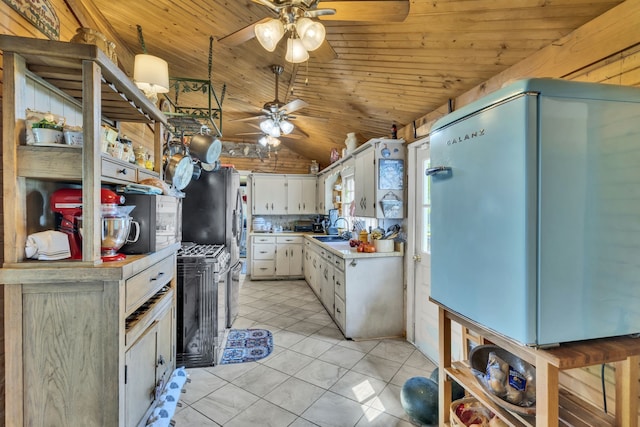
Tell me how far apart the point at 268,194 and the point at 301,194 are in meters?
0.73

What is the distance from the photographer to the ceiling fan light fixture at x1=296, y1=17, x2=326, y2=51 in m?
1.46

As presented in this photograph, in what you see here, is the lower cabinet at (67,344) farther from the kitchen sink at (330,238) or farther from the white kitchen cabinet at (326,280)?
the kitchen sink at (330,238)

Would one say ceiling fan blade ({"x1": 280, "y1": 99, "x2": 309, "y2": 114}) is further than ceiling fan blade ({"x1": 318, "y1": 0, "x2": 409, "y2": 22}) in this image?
Yes

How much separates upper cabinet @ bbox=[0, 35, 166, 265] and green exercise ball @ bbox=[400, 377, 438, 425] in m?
1.93

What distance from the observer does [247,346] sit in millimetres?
2916

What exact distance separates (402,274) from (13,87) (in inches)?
124

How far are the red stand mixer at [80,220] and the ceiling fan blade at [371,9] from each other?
4.83ft

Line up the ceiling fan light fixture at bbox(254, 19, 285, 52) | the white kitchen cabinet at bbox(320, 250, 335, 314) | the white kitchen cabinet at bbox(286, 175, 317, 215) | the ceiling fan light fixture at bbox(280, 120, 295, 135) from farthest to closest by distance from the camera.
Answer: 1. the white kitchen cabinet at bbox(286, 175, 317, 215)
2. the white kitchen cabinet at bbox(320, 250, 335, 314)
3. the ceiling fan light fixture at bbox(280, 120, 295, 135)
4. the ceiling fan light fixture at bbox(254, 19, 285, 52)

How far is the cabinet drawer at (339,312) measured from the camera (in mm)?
3172

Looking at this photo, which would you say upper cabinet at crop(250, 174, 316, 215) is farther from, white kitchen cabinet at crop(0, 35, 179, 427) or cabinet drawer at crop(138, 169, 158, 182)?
white kitchen cabinet at crop(0, 35, 179, 427)

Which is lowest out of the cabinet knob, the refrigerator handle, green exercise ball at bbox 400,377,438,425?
green exercise ball at bbox 400,377,438,425

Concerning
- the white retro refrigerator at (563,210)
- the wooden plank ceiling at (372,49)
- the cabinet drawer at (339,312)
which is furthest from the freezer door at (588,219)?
the cabinet drawer at (339,312)

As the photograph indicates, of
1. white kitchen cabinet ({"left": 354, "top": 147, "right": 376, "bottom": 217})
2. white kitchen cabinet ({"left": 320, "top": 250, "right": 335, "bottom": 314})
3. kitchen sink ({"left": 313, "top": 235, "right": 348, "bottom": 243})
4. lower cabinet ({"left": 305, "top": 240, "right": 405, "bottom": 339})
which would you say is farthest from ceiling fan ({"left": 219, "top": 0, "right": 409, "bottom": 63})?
kitchen sink ({"left": 313, "top": 235, "right": 348, "bottom": 243})

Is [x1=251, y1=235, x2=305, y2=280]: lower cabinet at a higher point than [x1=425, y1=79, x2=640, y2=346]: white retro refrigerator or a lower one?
lower
